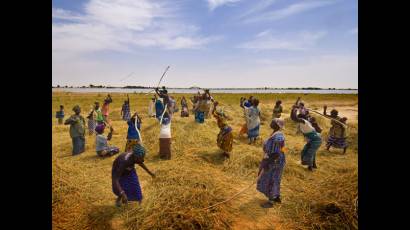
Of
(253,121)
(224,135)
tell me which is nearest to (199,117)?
(253,121)

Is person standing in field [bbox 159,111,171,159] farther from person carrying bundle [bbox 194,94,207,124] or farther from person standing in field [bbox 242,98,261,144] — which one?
person standing in field [bbox 242,98,261,144]

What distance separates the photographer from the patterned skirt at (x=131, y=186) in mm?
5707

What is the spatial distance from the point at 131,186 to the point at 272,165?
3040mm

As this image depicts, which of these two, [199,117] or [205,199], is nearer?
[205,199]

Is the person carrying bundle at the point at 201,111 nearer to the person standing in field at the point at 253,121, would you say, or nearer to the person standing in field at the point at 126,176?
the person standing in field at the point at 253,121

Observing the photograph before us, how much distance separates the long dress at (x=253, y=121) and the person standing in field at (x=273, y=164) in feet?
19.3

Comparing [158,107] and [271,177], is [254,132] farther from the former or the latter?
[271,177]

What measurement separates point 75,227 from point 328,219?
486 centimetres

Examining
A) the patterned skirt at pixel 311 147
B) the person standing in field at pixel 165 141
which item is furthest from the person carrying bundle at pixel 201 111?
the patterned skirt at pixel 311 147

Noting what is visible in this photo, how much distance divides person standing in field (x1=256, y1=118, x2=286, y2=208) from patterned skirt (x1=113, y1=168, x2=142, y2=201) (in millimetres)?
2707

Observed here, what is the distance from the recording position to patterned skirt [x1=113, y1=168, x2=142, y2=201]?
5707mm

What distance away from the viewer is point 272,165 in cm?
610

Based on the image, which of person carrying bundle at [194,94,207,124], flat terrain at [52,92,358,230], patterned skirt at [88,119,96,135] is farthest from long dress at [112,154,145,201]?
patterned skirt at [88,119,96,135]
